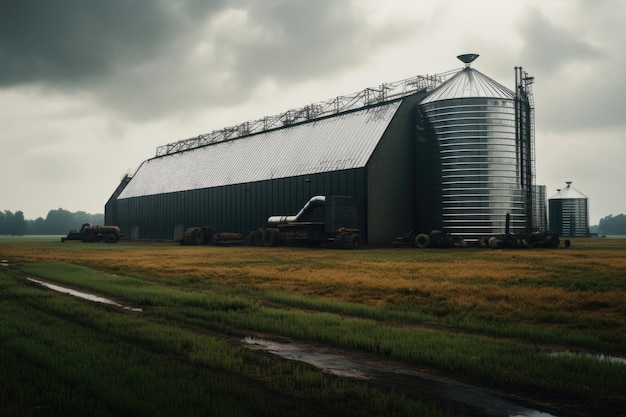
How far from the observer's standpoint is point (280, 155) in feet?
206

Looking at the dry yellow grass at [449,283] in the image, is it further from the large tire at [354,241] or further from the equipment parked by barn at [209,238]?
the equipment parked by barn at [209,238]

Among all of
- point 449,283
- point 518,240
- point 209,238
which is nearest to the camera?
point 449,283

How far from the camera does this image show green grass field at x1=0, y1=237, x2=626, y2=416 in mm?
6578

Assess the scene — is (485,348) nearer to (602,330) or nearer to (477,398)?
(477,398)

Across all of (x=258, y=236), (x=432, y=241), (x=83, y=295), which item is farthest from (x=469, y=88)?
(x=83, y=295)

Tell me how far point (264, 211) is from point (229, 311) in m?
47.7

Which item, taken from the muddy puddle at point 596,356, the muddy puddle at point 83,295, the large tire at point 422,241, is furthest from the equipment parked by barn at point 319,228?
the muddy puddle at point 596,356

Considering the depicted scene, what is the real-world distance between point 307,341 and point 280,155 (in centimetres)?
5317

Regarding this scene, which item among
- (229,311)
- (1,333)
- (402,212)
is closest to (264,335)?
(229,311)

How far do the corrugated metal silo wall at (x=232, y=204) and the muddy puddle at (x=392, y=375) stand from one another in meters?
40.0

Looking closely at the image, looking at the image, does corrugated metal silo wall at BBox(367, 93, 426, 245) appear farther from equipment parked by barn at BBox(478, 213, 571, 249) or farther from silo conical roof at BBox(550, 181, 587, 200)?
silo conical roof at BBox(550, 181, 587, 200)

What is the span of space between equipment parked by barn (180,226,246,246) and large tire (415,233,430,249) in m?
21.4

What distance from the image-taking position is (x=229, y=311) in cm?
1356

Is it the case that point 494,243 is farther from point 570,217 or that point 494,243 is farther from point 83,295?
point 570,217
